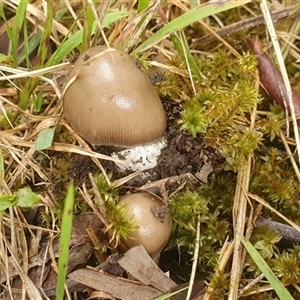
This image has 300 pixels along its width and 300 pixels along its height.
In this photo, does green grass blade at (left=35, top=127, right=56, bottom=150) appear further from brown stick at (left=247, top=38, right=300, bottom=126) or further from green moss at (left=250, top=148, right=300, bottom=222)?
brown stick at (left=247, top=38, right=300, bottom=126)

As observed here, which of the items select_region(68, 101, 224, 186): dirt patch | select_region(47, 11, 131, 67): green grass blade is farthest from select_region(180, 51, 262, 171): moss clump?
select_region(47, 11, 131, 67): green grass blade

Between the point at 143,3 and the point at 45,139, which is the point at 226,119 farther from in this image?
the point at 45,139

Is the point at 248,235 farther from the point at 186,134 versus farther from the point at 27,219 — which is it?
the point at 27,219

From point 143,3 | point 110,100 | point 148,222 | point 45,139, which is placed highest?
point 143,3

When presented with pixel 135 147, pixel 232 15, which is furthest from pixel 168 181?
pixel 232 15

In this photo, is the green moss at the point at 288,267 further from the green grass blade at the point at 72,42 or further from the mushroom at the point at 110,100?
the green grass blade at the point at 72,42

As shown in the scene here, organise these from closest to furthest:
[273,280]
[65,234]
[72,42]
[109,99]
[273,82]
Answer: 1. [65,234]
2. [273,280]
3. [109,99]
4. [72,42]
5. [273,82]

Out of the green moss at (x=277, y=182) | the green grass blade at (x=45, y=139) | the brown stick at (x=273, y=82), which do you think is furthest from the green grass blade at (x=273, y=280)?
the green grass blade at (x=45, y=139)

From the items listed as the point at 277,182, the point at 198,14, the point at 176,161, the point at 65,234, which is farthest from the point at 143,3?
the point at 65,234
